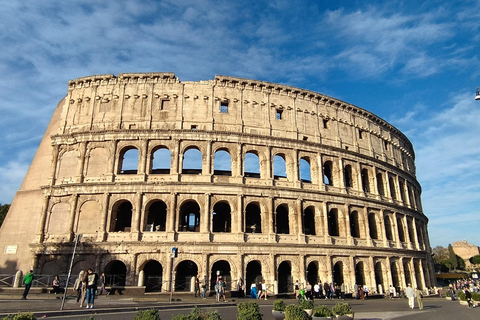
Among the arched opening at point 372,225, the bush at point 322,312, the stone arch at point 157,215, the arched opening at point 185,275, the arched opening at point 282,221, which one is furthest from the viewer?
the arched opening at point 372,225

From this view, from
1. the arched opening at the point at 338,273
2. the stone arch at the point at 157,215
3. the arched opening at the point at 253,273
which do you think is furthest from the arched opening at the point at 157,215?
the arched opening at the point at 338,273

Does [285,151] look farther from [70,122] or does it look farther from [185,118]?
[70,122]

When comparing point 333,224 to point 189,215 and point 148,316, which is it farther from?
point 148,316

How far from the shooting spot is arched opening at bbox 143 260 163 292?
23156mm

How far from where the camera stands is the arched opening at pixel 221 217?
91.5 ft

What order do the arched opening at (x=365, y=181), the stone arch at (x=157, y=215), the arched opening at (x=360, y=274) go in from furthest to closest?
the arched opening at (x=365, y=181) < the arched opening at (x=360, y=274) < the stone arch at (x=157, y=215)

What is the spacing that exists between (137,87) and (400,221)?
29.4 meters

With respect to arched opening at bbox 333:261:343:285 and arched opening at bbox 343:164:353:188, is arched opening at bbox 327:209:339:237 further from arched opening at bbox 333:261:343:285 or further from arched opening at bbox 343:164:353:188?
arched opening at bbox 343:164:353:188

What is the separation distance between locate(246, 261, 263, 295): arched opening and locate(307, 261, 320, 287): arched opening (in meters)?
4.55

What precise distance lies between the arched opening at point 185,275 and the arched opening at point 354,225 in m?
15.0

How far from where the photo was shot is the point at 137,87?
92.5ft

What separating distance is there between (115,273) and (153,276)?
3617 mm

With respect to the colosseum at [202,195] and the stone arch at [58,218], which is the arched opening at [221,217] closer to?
the colosseum at [202,195]

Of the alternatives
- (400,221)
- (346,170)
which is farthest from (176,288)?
(400,221)
